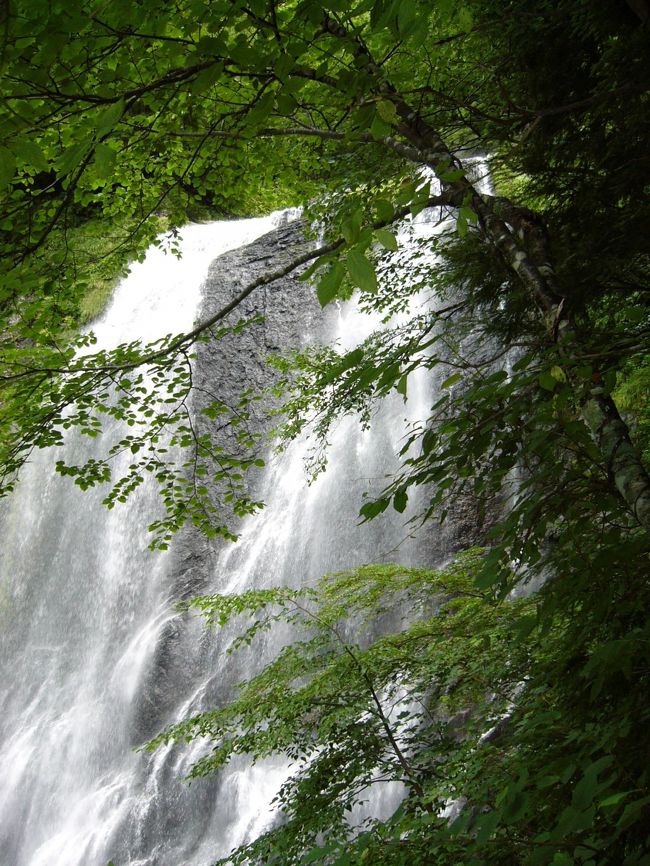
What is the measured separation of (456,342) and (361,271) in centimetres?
298

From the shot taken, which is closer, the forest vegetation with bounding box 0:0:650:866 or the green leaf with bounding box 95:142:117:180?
the green leaf with bounding box 95:142:117:180

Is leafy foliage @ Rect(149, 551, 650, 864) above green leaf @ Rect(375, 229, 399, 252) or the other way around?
the other way around

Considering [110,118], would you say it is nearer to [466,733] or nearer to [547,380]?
[547,380]

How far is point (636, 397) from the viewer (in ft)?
21.8

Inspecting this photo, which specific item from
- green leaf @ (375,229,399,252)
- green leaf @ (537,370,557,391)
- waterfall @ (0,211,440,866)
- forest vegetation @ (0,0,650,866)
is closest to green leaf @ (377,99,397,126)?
forest vegetation @ (0,0,650,866)

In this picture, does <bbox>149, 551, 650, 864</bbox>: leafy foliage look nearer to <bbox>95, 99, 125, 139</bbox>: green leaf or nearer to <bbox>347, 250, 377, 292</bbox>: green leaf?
<bbox>347, 250, 377, 292</bbox>: green leaf

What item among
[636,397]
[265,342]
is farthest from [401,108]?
[265,342]

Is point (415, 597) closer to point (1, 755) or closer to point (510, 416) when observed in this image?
point (510, 416)

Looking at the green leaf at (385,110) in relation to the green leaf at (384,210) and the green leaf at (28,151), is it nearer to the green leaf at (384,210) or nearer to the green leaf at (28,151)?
the green leaf at (384,210)

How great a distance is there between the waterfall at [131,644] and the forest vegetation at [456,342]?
13.0 ft

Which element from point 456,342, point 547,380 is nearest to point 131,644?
point 456,342

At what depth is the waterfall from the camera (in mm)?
8641

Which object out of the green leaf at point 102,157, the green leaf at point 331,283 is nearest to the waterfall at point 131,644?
the green leaf at point 102,157

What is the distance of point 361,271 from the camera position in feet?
3.60
